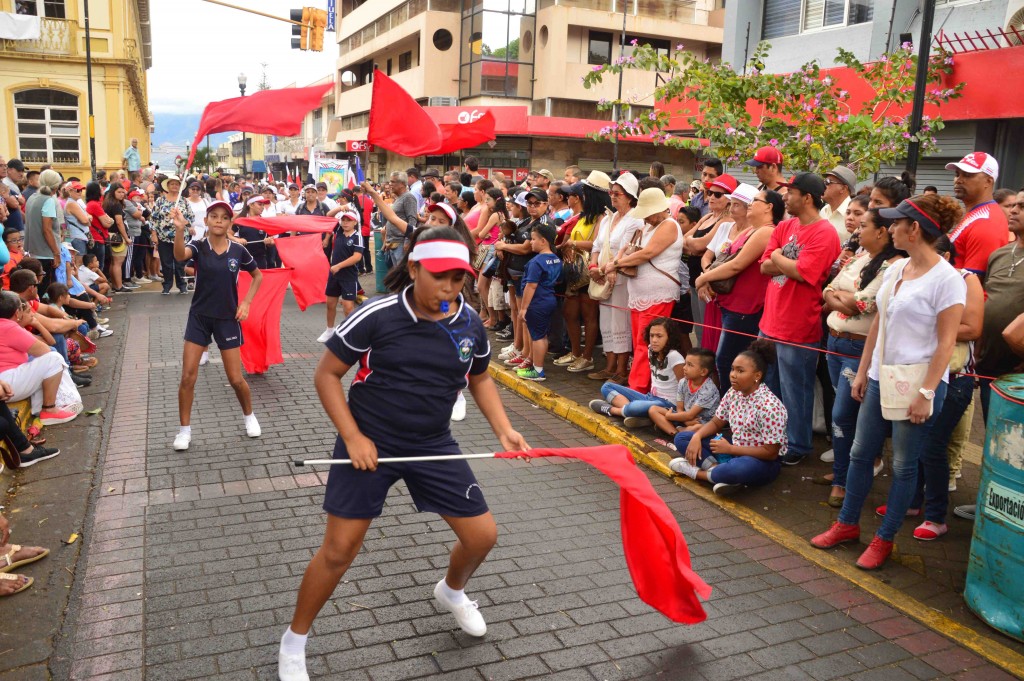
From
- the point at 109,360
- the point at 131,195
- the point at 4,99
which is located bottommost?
the point at 109,360

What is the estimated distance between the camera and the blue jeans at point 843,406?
5730mm

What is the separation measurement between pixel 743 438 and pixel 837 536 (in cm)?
113

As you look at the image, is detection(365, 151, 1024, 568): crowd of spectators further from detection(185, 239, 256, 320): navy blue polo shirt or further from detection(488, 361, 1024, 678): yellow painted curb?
detection(185, 239, 256, 320): navy blue polo shirt

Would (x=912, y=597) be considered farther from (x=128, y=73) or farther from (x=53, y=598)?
(x=128, y=73)

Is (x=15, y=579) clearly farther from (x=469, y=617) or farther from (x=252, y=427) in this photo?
(x=252, y=427)

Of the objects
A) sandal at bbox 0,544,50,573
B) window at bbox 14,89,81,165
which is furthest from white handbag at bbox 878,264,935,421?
window at bbox 14,89,81,165

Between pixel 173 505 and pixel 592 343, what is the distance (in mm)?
5461

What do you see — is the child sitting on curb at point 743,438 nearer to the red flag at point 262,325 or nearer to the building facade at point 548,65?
the red flag at point 262,325

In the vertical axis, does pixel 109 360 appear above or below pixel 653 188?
A: below

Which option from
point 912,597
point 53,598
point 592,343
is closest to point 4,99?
point 592,343

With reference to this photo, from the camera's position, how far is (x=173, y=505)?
230 inches

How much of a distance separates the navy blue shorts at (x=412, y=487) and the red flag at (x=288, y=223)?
692 cm

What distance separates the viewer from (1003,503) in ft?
14.2

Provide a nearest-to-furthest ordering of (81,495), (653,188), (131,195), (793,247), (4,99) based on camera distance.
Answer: (81,495)
(793,247)
(653,188)
(131,195)
(4,99)
